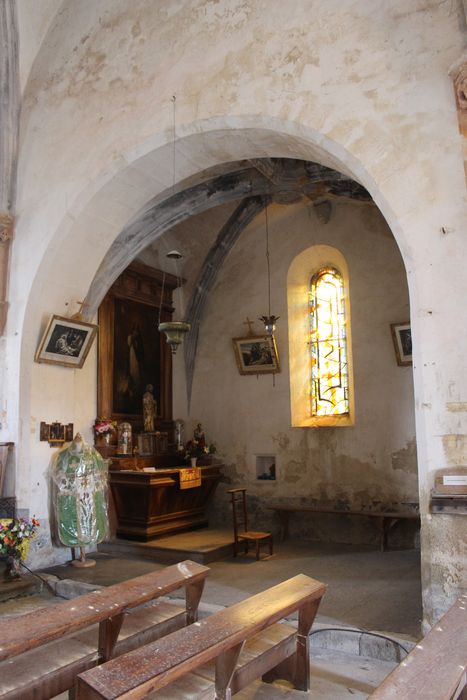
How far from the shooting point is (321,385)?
31.0 feet

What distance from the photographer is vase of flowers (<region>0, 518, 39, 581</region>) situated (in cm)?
630

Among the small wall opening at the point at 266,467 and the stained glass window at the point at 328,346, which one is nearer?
the stained glass window at the point at 328,346

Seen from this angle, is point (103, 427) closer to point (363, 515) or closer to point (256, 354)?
point (256, 354)

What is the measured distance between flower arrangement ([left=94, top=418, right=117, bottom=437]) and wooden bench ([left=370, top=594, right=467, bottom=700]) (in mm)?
6128

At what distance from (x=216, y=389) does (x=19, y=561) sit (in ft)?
14.8

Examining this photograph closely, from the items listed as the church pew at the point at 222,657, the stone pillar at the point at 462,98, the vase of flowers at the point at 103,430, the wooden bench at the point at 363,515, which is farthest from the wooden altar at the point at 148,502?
the stone pillar at the point at 462,98

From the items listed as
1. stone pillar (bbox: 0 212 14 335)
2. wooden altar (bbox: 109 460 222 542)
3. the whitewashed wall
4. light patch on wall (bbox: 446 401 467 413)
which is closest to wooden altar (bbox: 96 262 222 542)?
wooden altar (bbox: 109 460 222 542)

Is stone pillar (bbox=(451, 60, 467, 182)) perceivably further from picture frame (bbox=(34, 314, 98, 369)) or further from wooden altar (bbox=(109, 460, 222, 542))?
wooden altar (bbox=(109, 460, 222, 542))

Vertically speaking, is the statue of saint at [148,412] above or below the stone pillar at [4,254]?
below

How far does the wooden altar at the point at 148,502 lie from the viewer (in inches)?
322

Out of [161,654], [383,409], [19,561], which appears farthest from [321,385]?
[161,654]

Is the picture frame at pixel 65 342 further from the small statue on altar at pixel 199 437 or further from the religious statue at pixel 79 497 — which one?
the small statue on altar at pixel 199 437

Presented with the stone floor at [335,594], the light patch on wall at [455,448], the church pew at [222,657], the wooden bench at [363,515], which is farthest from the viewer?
the wooden bench at [363,515]

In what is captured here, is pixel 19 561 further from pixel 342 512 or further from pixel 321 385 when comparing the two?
pixel 321 385
